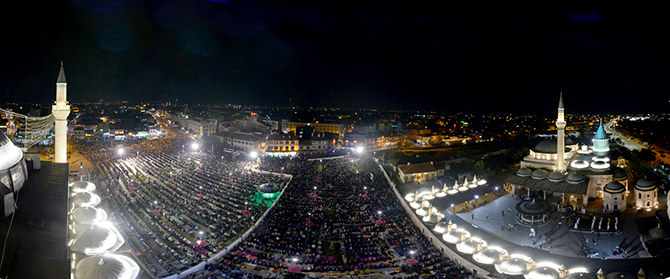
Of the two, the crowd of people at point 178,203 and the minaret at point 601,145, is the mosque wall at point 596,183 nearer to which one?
the minaret at point 601,145

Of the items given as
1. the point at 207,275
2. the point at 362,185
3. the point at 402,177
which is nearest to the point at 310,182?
the point at 362,185

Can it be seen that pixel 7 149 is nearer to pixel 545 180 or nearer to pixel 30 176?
pixel 30 176

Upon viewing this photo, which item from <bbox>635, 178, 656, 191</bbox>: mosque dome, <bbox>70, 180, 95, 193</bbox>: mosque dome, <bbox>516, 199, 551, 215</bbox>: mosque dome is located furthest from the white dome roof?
<bbox>635, 178, 656, 191</bbox>: mosque dome

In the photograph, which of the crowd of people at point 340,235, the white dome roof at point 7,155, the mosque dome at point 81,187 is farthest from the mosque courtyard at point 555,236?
the mosque dome at point 81,187

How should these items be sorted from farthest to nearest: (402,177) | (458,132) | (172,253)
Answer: (458,132) < (402,177) < (172,253)

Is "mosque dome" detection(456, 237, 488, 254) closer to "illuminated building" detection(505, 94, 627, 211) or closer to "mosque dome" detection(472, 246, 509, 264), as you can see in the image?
"mosque dome" detection(472, 246, 509, 264)
